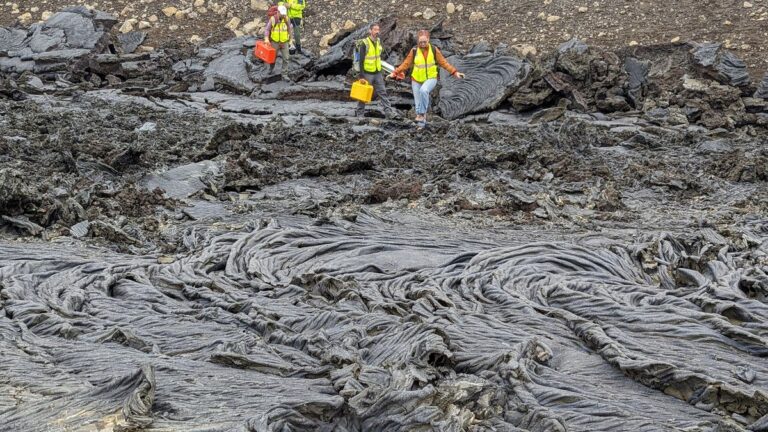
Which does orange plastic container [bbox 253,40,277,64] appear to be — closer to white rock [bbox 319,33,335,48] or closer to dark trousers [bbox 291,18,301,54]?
dark trousers [bbox 291,18,301,54]

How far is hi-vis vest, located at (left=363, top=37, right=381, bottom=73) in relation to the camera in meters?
14.2

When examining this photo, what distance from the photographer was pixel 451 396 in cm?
347

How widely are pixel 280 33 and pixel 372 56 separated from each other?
140 inches

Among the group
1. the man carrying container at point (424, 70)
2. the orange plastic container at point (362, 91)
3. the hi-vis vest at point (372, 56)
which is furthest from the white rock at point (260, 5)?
the man carrying container at point (424, 70)

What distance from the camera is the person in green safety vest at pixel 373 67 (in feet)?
46.7

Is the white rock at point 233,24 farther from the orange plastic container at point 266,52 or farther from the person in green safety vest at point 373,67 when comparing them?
the person in green safety vest at point 373,67

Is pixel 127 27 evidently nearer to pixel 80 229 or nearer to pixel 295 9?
pixel 295 9

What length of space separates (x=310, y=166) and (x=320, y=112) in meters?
4.88

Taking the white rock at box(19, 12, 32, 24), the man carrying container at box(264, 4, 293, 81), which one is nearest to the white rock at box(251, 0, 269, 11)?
the white rock at box(19, 12, 32, 24)

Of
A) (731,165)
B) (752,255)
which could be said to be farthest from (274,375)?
(731,165)

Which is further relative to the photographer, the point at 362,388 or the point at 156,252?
the point at 156,252

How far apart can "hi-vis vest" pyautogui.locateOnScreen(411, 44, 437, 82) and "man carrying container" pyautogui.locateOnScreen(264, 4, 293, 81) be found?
14.1ft

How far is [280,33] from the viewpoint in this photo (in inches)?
676

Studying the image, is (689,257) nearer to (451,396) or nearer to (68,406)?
(451,396)
